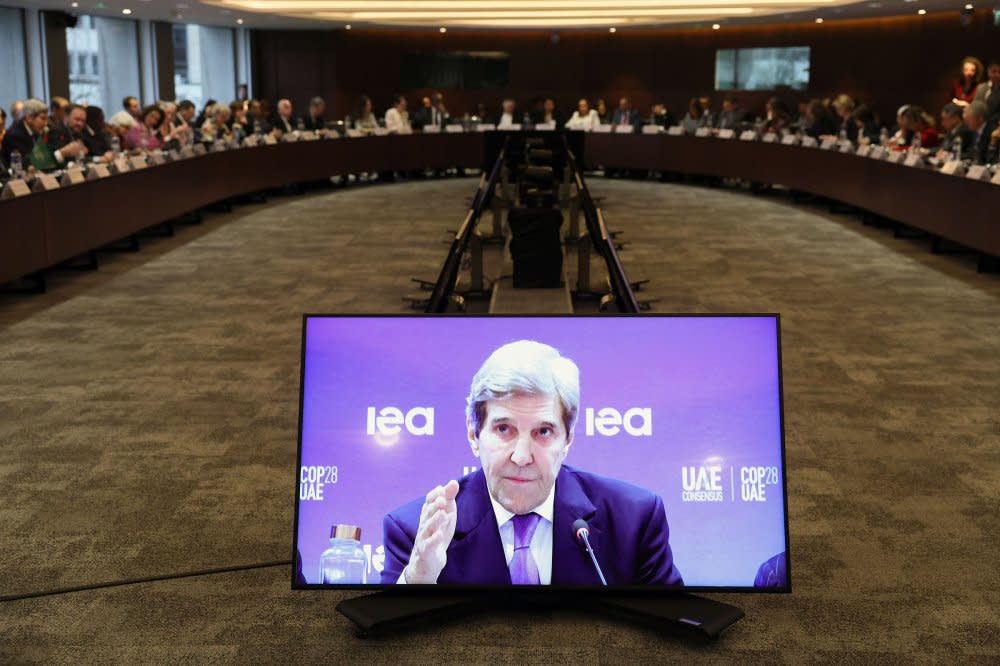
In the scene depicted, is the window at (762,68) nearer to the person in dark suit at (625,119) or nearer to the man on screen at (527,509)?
the person in dark suit at (625,119)

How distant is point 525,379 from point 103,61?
54.8 ft

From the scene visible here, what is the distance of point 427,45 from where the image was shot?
935 inches

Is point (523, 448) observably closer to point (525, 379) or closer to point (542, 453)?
point (542, 453)

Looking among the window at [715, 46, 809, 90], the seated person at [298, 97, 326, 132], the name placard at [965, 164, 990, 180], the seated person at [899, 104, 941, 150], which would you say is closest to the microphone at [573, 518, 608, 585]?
the name placard at [965, 164, 990, 180]

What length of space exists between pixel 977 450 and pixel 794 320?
9.12 ft

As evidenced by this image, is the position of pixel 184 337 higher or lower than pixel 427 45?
lower

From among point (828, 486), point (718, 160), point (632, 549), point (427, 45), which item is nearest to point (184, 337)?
point (828, 486)

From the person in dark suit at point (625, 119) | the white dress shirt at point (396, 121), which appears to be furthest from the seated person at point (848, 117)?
the white dress shirt at point (396, 121)

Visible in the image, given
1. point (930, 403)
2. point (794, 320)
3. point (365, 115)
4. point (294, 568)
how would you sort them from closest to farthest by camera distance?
1. point (294, 568)
2. point (930, 403)
3. point (794, 320)
4. point (365, 115)

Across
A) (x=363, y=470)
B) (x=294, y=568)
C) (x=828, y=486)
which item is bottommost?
(x=828, y=486)

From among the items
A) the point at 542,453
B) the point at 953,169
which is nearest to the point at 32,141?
the point at 953,169

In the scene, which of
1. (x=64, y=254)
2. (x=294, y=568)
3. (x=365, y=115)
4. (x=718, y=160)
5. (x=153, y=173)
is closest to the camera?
(x=294, y=568)

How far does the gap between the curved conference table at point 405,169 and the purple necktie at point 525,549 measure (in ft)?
19.7

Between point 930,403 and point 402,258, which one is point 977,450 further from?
point 402,258
